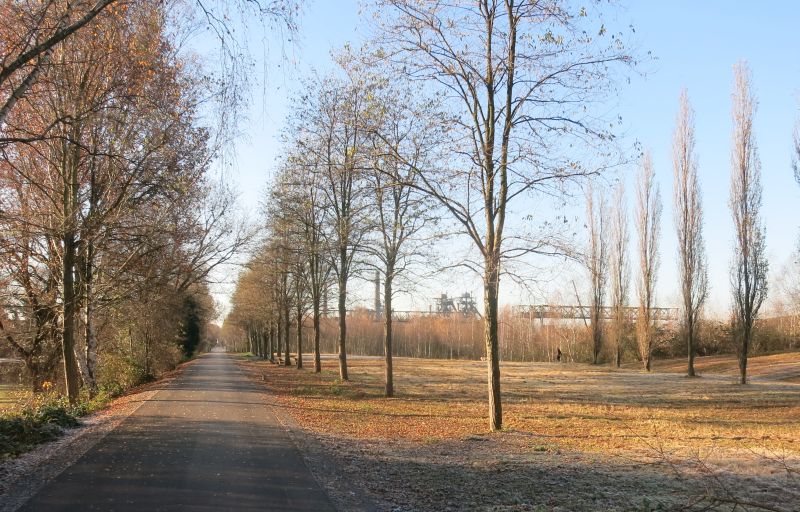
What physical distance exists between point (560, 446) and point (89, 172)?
49.4 ft

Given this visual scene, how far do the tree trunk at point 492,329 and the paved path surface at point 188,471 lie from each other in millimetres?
4736

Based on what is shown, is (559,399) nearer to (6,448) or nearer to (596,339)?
(6,448)

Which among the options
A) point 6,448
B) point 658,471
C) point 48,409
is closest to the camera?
point 658,471

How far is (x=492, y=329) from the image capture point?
42.5ft

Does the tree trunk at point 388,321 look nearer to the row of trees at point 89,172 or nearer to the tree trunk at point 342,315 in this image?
the tree trunk at point 342,315

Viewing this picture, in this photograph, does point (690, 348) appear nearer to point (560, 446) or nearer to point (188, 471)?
point (560, 446)

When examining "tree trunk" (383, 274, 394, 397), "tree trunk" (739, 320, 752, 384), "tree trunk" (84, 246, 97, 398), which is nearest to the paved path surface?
"tree trunk" (84, 246, 97, 398)

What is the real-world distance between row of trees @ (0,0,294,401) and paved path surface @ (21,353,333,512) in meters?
4.40

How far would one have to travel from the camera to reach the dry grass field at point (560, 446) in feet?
22.4

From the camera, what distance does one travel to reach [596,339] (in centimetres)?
5125

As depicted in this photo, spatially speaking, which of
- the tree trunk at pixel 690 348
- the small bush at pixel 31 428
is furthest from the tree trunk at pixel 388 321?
the tree trunk at pixel 690 348

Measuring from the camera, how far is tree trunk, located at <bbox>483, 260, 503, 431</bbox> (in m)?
12.8

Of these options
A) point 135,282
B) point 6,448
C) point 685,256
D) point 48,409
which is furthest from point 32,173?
point 685,256

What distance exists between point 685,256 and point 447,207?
2984cm
